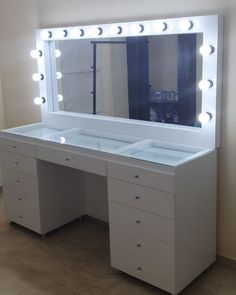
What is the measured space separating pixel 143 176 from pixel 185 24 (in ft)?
2.95

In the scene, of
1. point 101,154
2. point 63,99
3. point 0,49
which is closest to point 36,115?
point 63,99

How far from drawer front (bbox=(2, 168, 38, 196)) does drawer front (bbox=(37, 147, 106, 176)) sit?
0.78ft

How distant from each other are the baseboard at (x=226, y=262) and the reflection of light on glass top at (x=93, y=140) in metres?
0.92

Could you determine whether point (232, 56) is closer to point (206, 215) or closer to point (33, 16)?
point (206, 215)

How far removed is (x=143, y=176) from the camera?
7.56 ft

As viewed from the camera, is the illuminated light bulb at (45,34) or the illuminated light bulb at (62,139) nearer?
the illuminated light bulb at (62,139)

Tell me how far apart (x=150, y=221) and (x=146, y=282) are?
41cm

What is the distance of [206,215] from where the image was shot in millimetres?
2504

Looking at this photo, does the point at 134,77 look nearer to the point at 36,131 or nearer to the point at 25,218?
the point at 36,131

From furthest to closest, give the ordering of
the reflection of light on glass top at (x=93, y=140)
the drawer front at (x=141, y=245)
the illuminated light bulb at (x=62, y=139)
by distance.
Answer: the illuminated light bulb at (x=62, y=139) → the reflection of light on glass top at (x=93, y=140) → the drawer front at (x=141, y=245)

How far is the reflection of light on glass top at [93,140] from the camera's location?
2709 millimetres

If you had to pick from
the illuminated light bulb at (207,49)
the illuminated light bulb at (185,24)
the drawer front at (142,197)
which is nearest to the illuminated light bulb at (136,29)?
the illuminated light bulb at (185,24)

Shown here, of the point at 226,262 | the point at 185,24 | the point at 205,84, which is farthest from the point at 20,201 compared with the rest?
the point at 185,24

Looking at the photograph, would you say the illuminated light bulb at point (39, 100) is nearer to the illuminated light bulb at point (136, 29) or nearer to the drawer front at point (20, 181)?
the drawer front at point (20, 181)
